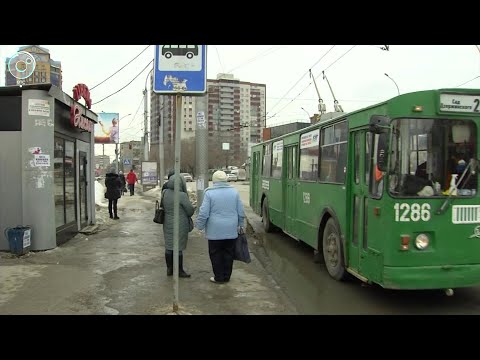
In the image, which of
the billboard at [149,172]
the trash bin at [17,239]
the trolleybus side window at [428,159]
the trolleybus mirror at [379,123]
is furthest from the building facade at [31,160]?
the billboard at [149,172]

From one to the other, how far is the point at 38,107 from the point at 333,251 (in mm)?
6064

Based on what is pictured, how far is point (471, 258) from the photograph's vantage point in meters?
5.63

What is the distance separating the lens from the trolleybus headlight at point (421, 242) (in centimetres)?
551

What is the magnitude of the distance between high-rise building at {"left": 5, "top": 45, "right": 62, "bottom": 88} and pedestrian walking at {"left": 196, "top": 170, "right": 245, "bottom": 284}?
931cm

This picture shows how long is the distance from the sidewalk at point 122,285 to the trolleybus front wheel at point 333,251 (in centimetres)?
104

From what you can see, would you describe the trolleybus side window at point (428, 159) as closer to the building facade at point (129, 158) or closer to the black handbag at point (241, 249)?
the black handbag at point (241, 249)

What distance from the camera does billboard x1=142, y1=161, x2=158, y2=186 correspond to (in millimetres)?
34219

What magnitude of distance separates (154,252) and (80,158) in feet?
13.3

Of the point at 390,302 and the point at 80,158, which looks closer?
the point at 390,302

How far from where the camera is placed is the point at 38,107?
8.87 meters

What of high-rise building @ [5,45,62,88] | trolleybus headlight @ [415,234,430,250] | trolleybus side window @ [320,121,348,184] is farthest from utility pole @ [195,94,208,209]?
trolleybus headlight @ [415,234,430,250]

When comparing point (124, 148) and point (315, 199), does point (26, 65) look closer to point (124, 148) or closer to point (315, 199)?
point (315, 199)
